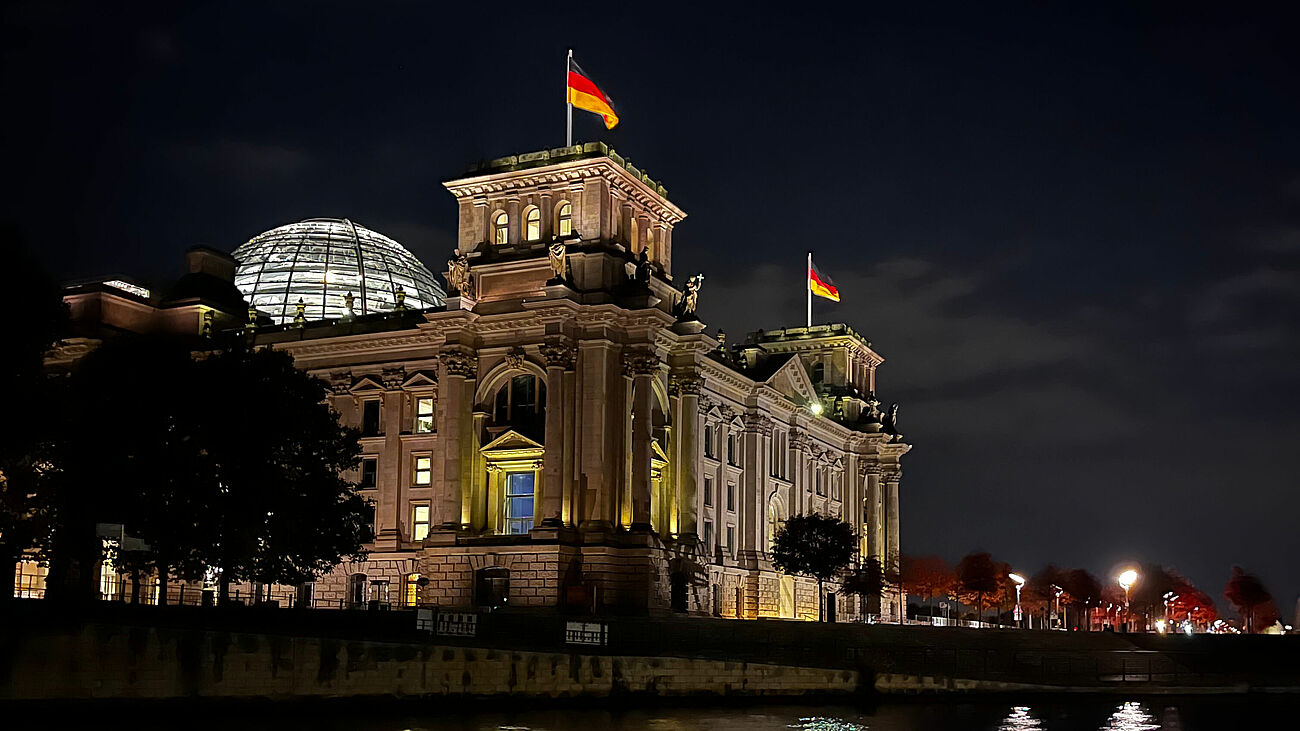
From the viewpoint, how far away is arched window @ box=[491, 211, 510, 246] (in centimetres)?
8750

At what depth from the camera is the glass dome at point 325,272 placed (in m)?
113

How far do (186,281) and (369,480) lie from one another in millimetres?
22953

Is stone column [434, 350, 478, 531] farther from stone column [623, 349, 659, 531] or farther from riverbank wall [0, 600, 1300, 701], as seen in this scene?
riverbank wall [0, 600, 1300, 701]

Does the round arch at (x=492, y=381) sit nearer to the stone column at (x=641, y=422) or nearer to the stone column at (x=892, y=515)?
the stone column at (x=641, y=422)

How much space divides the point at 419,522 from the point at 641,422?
15291mm

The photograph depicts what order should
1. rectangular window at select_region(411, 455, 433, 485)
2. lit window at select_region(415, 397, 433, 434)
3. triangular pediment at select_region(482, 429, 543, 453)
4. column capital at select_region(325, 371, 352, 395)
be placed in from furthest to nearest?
column capital at select_region(325, 371, 352, 395)
lit window at select_region(415, 397, 433, 434)
rectangular window at select_region(411, 455, 433, 485)
triangular pediment at select_region(482, 429, 543, 453)

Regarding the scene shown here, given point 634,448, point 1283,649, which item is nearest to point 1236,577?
point 1283,649

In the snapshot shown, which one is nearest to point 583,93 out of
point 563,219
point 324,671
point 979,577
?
point 563,219

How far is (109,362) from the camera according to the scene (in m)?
63.8

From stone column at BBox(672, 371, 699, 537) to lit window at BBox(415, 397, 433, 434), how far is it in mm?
14960

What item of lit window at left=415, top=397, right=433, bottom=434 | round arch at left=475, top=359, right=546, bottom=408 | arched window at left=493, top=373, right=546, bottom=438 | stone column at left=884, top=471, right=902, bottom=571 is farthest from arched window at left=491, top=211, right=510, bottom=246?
stone column at left=884, top=471, right=902, bottom=571

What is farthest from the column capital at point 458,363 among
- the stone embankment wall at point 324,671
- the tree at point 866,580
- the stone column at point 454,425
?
the tree at point 866,580

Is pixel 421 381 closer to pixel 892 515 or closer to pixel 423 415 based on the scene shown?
pixel 423 415

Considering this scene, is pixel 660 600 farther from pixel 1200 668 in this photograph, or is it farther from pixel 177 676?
pixel 177 676
